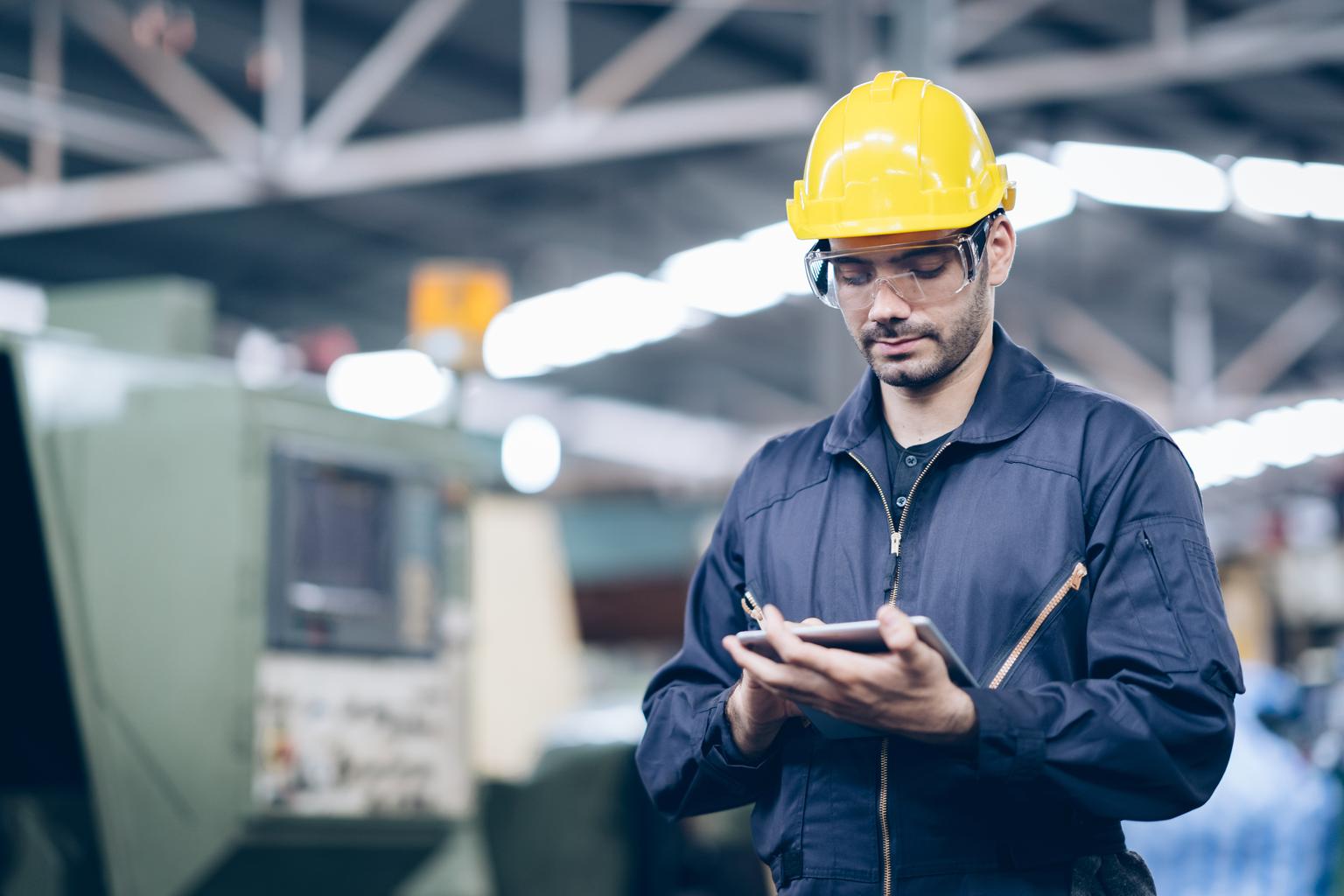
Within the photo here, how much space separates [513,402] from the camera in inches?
672

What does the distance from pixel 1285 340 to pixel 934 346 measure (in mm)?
12392

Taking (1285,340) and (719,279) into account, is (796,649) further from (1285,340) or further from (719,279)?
(1285,340)

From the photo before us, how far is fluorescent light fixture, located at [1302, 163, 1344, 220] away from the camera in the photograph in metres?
9.75

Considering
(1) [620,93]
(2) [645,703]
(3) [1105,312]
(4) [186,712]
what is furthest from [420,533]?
(3) [1105,312]

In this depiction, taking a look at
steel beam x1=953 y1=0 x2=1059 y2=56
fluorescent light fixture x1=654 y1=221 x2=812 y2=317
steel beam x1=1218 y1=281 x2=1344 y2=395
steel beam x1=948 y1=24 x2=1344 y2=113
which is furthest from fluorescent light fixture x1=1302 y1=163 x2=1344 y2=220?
fluorescent light fixture x1=654 y1=221 x2=812 y2=317

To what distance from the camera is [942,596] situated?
1929 millimetres

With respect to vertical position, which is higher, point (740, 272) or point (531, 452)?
point (740, 272)

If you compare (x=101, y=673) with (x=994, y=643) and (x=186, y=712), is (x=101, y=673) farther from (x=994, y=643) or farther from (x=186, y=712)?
(x=994, y=643)

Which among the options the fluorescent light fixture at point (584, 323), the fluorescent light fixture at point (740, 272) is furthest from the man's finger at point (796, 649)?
the fluorescent light fixture at point (584, 323)

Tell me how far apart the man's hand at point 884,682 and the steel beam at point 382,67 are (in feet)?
23.8

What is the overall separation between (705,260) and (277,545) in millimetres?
8888

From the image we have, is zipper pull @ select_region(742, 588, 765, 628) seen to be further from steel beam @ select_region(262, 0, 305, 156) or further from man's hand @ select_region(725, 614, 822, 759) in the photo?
steel beam @ select_region(262, 0, 305, 156)

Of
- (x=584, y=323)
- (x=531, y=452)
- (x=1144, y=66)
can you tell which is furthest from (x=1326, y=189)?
(x=584, y=323)

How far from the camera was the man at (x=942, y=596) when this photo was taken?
1.77 metres
